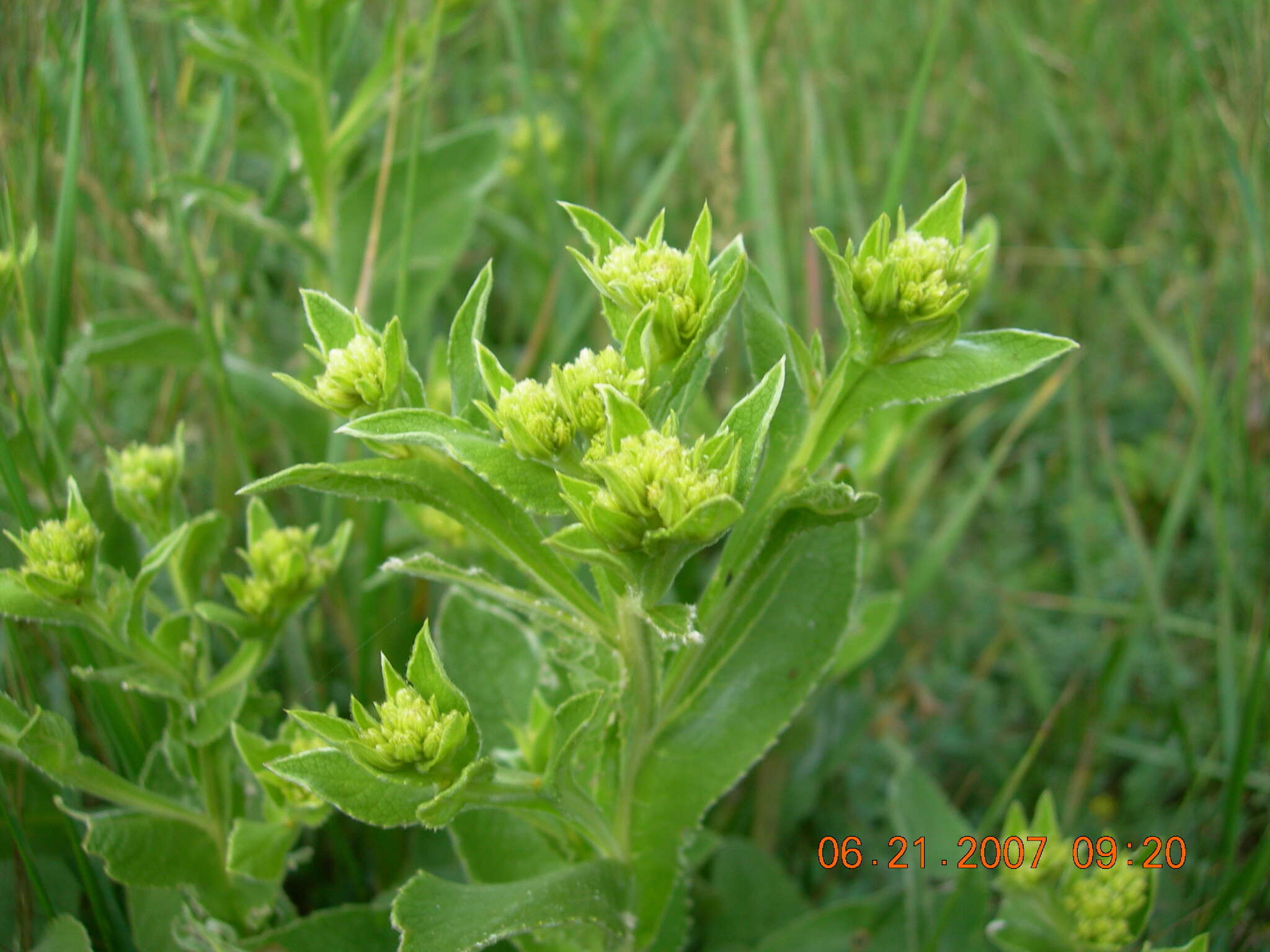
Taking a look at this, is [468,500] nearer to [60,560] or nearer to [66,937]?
[60,560]

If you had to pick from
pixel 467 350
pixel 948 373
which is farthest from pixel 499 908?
pixel 948 373

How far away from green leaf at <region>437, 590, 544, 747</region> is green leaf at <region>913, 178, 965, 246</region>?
82 cm

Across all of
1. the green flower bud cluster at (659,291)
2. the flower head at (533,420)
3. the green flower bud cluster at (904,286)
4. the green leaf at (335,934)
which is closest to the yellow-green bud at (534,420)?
the flower head at (533,420)

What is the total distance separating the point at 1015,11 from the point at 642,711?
3126mm

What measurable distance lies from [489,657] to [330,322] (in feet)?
2.02

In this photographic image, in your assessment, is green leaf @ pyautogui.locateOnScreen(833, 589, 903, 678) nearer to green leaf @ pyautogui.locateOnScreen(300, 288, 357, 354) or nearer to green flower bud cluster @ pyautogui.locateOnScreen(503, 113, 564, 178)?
green leaf @ pyautogui.locateOnScreen(300, 288, 357, 354)

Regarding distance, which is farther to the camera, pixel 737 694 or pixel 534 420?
pixel 737 694

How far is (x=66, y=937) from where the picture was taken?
131 cm

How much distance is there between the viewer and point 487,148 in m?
2.29

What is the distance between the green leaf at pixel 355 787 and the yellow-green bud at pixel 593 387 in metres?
0.40

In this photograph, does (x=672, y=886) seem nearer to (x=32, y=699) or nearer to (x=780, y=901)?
(x=780, y=901)

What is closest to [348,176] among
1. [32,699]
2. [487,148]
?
[487,148]

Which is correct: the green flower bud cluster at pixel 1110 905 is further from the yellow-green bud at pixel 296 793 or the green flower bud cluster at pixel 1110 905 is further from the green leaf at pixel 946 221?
the yellow-green bud at pixel 296 793
